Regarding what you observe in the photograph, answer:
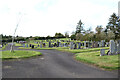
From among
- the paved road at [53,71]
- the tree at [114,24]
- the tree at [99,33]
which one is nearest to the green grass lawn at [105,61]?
the paved road at [53,71]

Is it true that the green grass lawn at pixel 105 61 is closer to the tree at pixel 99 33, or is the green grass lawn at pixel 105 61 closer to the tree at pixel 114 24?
the tree at pixel 99 33

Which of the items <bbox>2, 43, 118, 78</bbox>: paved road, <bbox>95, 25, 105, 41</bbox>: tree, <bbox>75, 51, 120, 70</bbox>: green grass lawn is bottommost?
<bbox>2, 43, 118, 78</bbox>: paved road

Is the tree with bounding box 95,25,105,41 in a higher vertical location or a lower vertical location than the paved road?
higher

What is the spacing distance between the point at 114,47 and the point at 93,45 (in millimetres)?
13226

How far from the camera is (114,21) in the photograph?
58.4 metres

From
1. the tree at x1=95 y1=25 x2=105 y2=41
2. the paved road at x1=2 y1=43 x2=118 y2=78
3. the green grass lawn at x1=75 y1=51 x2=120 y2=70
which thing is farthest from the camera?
the tree at x1=95 y1=25 x2=105 y2=41

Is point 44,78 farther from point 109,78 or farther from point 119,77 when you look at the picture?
point 119,77

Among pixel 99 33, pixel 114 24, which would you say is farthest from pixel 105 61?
Result: pixel 114 24

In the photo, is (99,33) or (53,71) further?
(99,33)

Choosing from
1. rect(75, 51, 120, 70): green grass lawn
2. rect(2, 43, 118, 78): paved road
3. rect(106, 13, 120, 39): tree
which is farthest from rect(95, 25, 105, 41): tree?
rect(2, 43, 118, 78): paved road

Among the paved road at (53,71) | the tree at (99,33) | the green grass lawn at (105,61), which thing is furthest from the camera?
the tree at (99,33)

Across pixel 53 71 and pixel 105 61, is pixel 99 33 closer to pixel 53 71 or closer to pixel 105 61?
pixel 105 61

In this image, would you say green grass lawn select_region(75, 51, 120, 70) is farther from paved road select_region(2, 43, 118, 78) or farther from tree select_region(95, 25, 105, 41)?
tree select_region(95, 25, 105, 41)

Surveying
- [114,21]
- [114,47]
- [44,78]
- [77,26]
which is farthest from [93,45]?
[77,26]
